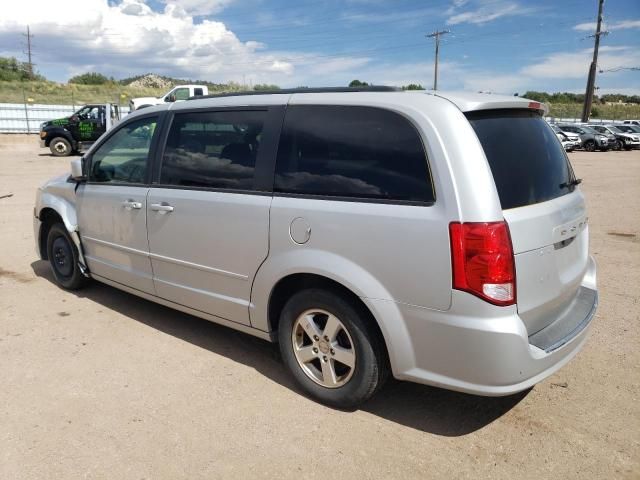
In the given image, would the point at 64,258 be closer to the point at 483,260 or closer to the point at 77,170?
the point at 77,170

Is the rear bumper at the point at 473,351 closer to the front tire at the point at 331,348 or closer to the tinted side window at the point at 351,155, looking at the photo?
the front tire at the point at 331,348

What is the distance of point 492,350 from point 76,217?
396 cm

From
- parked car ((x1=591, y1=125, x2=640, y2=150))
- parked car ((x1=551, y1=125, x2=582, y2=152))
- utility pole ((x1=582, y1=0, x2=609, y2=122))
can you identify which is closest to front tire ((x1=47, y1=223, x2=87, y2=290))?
parked car ((x1=551, y1=125, x2=582, y2=152))

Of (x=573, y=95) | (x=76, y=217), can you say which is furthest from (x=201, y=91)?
(x=573, y=95)

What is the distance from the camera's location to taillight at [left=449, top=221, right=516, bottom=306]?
2520 mm

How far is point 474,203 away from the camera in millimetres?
2537

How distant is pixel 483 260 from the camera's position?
2.52 m

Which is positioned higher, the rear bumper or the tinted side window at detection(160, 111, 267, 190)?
the tinted side window at detection(160, 111, 267, 190)

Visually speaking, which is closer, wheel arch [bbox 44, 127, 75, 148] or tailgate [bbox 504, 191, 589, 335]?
tailgate [bbox 504, 191, 589, 335]

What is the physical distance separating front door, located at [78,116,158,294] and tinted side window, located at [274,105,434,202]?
57.9 inches

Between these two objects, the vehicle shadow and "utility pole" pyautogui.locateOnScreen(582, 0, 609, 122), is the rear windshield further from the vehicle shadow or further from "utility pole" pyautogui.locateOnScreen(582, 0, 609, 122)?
"utility pole" pyautogui.locateOnScreen(582, 0, 609, 122)

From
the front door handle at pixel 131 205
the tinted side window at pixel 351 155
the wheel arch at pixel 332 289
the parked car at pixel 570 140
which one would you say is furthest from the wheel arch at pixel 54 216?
the parked car at pixel 570 140

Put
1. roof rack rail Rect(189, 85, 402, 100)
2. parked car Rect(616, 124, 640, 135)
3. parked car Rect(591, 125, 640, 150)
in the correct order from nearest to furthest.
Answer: roof rack rail Rect(189, 85, 402, 100) < parked car Rect(591, 125, 640, 150) < parked car Rect(616, 124, 640, 135)

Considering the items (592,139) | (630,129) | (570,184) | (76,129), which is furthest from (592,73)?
(570,184)
